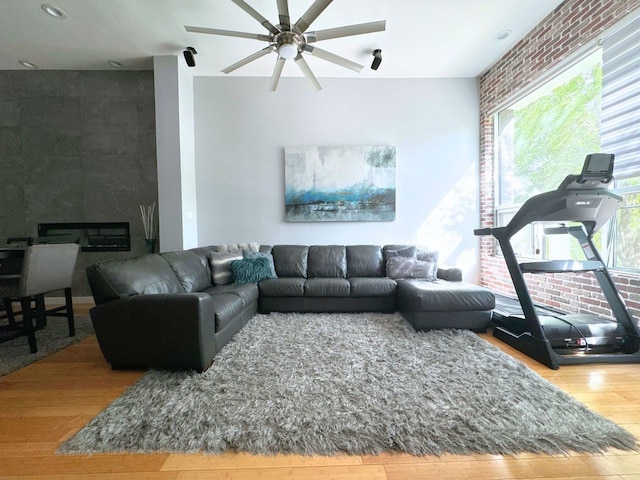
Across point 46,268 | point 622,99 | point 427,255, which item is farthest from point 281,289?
point 622,99

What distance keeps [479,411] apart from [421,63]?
4.23 meters

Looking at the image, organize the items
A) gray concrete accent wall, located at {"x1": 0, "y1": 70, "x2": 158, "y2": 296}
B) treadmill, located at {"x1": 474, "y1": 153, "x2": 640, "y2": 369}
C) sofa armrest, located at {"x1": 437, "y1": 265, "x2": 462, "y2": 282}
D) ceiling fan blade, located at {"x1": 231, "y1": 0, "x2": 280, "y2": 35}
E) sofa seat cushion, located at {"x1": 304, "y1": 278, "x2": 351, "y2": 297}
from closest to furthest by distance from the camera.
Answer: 1. treadmill, located at {"x1": 474, "y1": 153, "x2": 640, "y2": 369}
2. ceiling fan blade, located at {"x1": 231, "y1": 0, "x2": 280, "y2": 35}
3. sofa seat cushion, located at {"x1": 304, "y1": 278, "x2": 351, "y2": 297}
4. sofa armrest, located at {"x1": 437, "y1": 265, "x2": 462, "y2": 282}
5. gray concrete accent wall, located at {"x1": 0, "y1": 70, "x2": 158, "y2": 296}

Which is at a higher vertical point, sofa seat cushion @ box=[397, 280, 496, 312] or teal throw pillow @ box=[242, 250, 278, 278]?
teal throw pillow @ box=[242, 250, 278, 278]

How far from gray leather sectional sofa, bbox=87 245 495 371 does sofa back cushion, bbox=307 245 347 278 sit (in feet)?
0.05

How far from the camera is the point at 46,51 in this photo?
11.1 ft

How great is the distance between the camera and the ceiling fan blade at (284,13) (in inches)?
77.3

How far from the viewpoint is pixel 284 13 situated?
6.70 ft

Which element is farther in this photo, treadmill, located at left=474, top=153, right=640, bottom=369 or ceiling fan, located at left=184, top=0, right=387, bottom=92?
ceiling fan, located at left=184, top=0, right=387, bottom=92

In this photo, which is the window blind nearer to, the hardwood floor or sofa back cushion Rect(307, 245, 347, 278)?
the hardwood floor

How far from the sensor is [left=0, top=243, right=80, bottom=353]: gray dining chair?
2203 mm

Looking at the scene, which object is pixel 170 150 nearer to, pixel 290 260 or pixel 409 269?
pixel 290 260

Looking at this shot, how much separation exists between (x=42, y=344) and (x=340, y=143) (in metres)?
4.27

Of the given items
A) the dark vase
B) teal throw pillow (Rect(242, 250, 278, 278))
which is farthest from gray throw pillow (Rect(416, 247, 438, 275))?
the dark vase

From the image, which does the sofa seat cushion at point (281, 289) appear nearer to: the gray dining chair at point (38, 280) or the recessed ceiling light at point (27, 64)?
the gray dining chair at point (38, 280)
